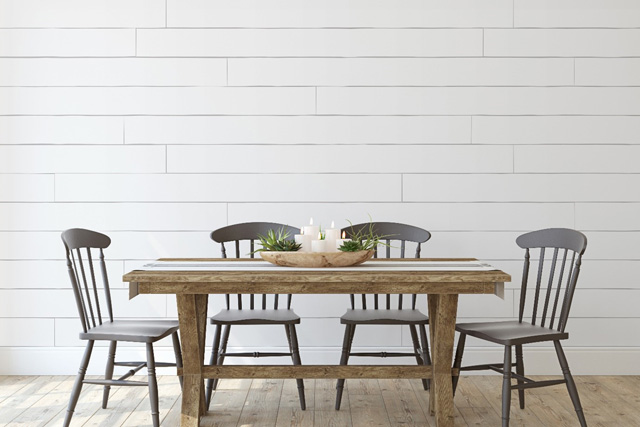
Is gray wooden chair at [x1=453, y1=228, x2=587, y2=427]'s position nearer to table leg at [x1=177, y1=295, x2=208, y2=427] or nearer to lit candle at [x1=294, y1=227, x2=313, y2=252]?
lit candle at [x1=294, y1=227, x2=313, y2=252]

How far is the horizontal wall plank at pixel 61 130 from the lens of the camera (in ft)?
13.3

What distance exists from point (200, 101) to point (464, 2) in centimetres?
149

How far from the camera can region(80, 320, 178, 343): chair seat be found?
9.80 ft

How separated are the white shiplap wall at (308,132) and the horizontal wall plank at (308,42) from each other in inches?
0.4

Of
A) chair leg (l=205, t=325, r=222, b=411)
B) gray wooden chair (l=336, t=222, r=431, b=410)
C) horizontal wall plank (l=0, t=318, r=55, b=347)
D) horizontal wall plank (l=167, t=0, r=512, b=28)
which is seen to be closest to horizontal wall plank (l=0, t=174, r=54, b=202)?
horizontal wall plank (l=0, t=318, r=55, b=347)

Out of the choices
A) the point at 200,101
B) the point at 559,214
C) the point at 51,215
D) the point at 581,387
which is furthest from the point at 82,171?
the point at 581,387

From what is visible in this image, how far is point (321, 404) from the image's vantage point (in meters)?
3.51

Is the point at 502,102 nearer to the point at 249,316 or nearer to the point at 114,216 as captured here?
the point at 249,316

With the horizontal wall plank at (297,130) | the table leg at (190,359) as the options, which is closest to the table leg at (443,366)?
the table leg at (190,359)

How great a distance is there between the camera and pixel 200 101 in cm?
406

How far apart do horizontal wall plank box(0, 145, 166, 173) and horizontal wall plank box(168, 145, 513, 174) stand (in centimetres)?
11

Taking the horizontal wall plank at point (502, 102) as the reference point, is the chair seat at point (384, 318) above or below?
below

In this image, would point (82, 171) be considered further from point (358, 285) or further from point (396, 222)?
point (358, 285)

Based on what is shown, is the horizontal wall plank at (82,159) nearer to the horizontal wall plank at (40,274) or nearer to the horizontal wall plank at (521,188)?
the horizontal wall plank at (40,274)
